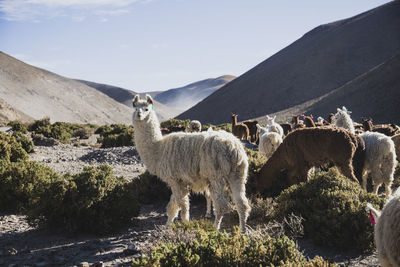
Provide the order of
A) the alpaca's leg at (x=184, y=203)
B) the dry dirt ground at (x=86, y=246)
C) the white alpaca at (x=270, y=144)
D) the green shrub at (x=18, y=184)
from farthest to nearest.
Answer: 1. the white alpaca at (x=270, y=144)
2. the green shrub at (x=18, y=184)
3. the alpaca's leg at (x=184, y=203)
4. the dry dirt ground at (x=86, y=246)

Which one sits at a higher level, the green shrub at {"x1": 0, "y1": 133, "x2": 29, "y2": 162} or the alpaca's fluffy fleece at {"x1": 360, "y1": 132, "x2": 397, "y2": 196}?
the green shrub at {"x1": 0, "y1": 133, "x2": 29, "y2": 162}

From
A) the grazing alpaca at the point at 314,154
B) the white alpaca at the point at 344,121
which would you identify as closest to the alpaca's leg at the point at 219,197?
the grazing alpaca at the point at 314,154

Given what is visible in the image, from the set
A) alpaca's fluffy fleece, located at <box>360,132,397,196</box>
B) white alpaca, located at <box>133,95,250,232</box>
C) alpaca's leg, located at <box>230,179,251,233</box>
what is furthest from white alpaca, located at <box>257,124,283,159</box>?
alpaca's leg, located at <box>230,179,251,233</box>

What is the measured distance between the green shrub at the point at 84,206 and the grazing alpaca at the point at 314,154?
120 inches

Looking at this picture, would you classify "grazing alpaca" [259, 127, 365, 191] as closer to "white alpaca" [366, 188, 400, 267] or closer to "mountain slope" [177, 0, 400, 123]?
"white alpaca" [366, 188, 400, 267]

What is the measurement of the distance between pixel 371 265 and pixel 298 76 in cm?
6276

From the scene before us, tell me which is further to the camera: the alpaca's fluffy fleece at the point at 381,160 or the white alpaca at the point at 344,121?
Result: the white alpaca at the point at 344,121

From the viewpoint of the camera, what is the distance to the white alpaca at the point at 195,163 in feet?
16.3

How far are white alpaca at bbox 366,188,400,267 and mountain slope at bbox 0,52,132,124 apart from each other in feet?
190

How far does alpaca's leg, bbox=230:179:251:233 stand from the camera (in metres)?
4.95

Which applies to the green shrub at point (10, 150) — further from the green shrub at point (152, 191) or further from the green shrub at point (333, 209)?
the green shrub at point (333, 209)

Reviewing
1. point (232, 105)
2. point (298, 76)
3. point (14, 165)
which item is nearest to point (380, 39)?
point (298, 76)

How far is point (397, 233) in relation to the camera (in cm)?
230

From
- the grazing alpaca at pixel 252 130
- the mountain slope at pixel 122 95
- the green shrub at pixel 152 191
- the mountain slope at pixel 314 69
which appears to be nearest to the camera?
the green shrub at pixel 152 191
